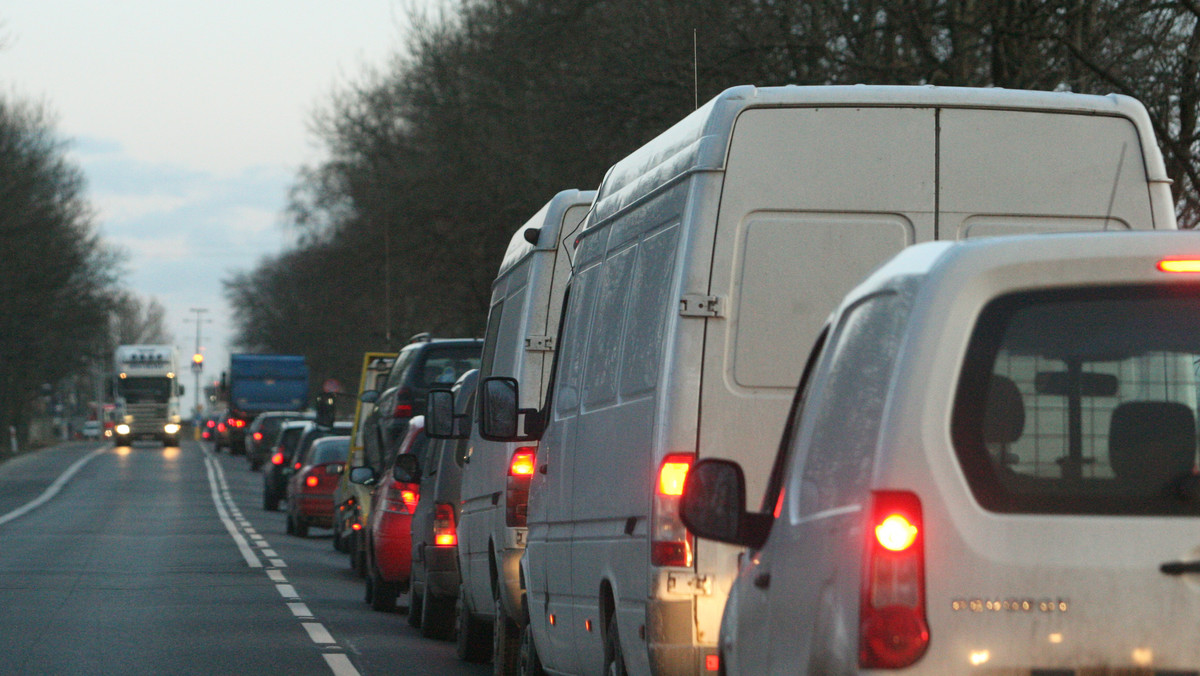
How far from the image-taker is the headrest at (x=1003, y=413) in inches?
154

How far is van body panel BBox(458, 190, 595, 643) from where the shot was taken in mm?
10570

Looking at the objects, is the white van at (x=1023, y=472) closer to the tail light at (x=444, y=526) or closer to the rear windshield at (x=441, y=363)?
the tail light at (x=444, y=526)

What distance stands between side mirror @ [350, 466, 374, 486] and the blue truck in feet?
176

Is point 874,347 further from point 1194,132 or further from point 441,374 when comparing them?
point 1194,132

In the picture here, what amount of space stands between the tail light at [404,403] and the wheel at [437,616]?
407cm

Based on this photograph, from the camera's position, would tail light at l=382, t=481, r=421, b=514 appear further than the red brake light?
Yes

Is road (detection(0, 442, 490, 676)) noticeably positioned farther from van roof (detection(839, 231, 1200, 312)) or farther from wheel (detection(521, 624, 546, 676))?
van roof (detection(839, 231, 1200, 312))

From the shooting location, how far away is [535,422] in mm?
9375

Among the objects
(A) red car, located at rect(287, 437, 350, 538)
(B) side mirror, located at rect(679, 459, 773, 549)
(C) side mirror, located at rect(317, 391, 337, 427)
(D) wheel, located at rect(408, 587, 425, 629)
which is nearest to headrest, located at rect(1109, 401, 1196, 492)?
(B) side mirror, located at rect(679, 459, 773, 549)

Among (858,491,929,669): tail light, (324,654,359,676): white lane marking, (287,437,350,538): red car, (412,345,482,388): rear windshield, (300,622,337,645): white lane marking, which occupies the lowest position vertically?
(324,654,359,676): white lane marking

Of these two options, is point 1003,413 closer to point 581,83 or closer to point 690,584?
point 690,584

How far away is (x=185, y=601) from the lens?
16.5 m

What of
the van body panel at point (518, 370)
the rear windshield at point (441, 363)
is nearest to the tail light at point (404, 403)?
the rear windshield at point (441, 363)

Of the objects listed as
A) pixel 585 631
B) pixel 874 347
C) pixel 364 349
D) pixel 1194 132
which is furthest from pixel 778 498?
pixel 364 349
